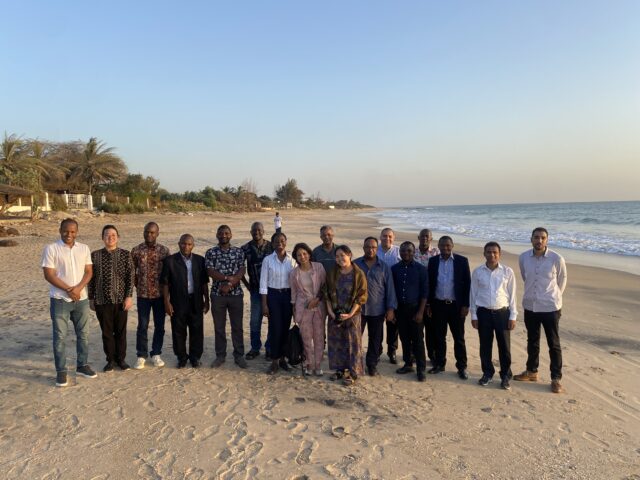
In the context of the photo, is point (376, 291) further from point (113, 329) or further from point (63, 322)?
point (63, 322)

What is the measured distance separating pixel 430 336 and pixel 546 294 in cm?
140

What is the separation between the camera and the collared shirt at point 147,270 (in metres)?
4.93

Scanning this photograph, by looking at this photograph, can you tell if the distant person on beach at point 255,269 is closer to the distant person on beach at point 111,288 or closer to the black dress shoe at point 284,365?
the black dress shoe at point 284,365

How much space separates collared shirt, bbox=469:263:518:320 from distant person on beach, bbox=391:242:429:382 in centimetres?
56

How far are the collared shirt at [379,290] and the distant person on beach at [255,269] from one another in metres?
1.27

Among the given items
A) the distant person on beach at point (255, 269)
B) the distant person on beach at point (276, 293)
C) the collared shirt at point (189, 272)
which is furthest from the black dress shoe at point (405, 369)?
the collared shirt at point (189, 272)

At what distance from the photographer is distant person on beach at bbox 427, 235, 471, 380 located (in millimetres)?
4855

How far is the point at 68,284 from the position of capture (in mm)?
4461

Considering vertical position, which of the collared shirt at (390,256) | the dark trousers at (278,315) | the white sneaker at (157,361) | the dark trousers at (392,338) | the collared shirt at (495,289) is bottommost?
the white sneaker at (157,361)

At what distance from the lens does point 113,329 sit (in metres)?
4.96

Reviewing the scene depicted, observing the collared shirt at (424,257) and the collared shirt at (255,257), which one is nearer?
the collared shirt at (424,257)

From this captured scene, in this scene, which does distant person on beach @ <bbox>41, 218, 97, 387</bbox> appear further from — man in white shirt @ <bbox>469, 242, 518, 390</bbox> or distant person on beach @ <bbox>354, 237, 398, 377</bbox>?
man in white shirt @ <bbox>469, 242, 518, 390</bbox>

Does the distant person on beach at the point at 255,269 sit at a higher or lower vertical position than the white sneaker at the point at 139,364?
higher

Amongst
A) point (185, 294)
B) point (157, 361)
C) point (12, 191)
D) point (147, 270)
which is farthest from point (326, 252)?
point (12, 191)
